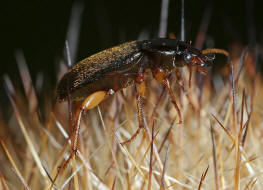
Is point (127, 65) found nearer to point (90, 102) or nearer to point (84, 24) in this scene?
point (90, 102)

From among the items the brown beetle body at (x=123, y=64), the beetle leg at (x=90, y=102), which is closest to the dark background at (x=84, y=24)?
the brown beetle body at (x=123, y=64)

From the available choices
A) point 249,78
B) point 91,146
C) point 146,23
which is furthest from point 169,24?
point 91,146

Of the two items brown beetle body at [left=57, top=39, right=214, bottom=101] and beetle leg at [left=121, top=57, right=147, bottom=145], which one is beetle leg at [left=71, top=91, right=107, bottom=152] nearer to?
brown beetle body at [left=57, top=39, right=214, bottom=101]

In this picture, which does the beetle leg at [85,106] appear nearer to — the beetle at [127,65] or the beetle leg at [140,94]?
the beetle at [127,65]

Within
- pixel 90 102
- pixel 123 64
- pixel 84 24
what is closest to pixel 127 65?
pixel 123 64

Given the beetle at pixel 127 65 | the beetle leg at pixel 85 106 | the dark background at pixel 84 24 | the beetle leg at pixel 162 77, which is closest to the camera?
the beetle leg at pixel 85 106

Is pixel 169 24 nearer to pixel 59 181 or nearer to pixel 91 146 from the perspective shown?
pixel 91 146

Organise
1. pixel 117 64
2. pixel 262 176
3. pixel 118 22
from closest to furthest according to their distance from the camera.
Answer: pixel 262 176 → pixel 117 64 → pixel 118 22

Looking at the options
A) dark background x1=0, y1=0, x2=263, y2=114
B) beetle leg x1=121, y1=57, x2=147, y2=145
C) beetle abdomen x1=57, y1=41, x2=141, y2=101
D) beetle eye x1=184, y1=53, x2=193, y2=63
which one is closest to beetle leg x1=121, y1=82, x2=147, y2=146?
beetle leg x1=121, y1=57, x2=147, y2=145
